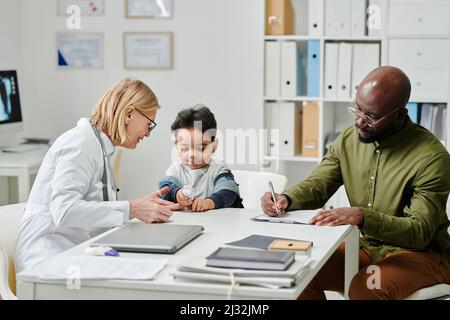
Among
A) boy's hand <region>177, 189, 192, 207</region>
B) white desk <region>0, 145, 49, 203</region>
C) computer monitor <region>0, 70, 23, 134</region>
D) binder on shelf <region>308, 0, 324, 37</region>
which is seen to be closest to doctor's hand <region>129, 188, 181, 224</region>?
boy's hand <region>177, 189, 192, 207</region>

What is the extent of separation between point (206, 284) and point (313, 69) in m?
2.83

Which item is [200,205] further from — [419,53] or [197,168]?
[419,53]

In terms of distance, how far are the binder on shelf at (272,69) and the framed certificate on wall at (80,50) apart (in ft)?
3.87

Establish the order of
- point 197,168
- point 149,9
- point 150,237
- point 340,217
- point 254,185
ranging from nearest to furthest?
point 150,237 → point 340,217 → point 197,168 → point 254,185 → point 149,9


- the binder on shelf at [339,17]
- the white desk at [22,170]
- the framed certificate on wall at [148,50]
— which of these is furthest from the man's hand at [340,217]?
the framed certificate on wall at [148,50]

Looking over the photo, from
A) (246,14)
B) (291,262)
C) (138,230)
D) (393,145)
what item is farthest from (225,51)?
(291,262)

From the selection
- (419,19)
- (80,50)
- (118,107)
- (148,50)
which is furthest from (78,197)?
(80,50)

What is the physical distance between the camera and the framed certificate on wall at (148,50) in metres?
4.90

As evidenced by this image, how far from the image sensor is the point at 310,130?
451 cm

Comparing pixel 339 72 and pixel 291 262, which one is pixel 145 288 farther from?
pixel 339 72

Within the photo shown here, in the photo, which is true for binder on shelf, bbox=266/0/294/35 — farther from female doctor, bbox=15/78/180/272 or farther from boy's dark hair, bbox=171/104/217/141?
female doctor, bbox=15/78/180/272

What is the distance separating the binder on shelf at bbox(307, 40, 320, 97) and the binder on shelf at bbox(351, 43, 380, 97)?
8.1 inches

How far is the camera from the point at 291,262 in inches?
75.8

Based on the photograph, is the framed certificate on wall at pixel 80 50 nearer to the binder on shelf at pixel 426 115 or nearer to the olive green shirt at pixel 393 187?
the binder on shelf at pixel 426 115
